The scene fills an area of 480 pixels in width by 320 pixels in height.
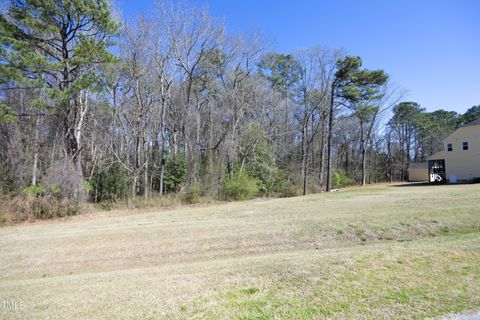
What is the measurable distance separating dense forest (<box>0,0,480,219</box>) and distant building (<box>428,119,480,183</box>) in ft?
30.7

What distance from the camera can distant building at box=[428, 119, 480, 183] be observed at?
25.0 m

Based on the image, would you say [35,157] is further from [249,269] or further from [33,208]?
[249,269]

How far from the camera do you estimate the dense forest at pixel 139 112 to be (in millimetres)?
12000

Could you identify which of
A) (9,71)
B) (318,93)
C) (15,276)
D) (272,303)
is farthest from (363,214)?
(318,93)

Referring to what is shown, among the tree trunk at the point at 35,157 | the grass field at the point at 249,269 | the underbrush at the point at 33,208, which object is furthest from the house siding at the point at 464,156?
the tree trunk at the point at 35,157

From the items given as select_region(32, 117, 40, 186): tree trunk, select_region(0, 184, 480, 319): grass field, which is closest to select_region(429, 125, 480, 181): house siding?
select_region(0, 184, 480, 319): grass field

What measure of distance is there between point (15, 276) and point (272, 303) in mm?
6054

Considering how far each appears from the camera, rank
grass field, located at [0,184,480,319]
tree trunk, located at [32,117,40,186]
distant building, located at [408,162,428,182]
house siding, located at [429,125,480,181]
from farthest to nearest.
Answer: distant building, located at [408,162,428,182]
house siding, located at [429,125,480,181]
tree trunk, located at [32,117,40,186]
grass field, located at [0,184,480,319]

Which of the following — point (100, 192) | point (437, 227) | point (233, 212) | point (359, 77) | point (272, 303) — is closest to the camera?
point (272, 303)

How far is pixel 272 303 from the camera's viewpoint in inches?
138

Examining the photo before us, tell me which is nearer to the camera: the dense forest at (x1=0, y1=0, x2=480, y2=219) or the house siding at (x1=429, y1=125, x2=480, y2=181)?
the dense forest at (x1=0, y1=0, x2=480, y2=219)

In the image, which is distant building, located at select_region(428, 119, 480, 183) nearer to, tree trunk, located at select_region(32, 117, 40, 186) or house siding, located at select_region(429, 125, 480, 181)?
house siding, located at select_region(429, 125, 480, 181)

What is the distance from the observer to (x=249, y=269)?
4863 mm

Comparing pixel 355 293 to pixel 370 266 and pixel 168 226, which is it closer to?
pixel 370 266
